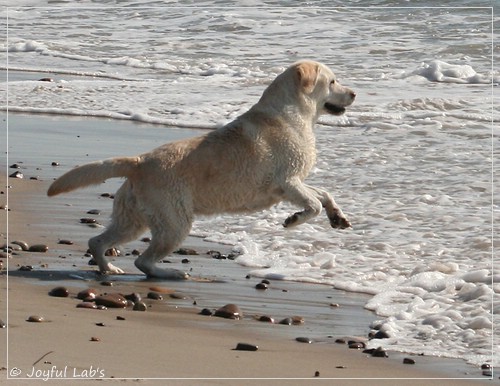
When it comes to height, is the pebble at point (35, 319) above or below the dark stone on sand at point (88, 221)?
above

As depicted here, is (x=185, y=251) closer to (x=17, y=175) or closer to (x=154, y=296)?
(x=154, y=296)

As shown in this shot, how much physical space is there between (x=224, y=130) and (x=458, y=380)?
3.31 metres

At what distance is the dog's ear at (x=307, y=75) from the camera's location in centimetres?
863

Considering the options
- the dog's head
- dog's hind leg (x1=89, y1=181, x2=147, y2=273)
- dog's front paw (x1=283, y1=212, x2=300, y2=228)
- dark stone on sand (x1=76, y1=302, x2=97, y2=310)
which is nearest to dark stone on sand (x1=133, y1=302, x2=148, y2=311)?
dark stone on sand (x1=76, y1=302, x2=97, y2=310)

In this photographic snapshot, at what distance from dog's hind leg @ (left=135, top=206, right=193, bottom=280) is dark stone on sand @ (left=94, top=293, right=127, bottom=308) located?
1.02 meters

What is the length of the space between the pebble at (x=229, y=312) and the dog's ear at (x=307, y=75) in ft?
7.99

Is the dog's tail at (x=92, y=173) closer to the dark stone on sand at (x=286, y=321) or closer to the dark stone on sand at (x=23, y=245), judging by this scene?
the dark stone on sand at (x=23, y=245)

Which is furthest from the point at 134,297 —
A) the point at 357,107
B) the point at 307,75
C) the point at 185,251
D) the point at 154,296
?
the point at 357,107

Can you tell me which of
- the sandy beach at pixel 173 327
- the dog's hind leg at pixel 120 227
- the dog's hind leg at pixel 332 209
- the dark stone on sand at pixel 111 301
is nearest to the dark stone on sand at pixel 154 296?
the sandy beach at pixel 173 327

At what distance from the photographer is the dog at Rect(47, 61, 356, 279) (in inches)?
307

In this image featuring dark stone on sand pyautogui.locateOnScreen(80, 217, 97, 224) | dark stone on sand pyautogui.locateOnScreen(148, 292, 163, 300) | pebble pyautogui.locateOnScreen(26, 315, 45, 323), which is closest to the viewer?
pebble pyautogui.locateOnScreen(26, 315, 45, 323)

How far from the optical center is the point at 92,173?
7.73m

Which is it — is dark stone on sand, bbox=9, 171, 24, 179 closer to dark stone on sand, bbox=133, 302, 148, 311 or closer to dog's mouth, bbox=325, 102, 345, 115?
dog's mouth, bbox=325, 102, 345, 115

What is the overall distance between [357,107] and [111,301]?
9.57 m
